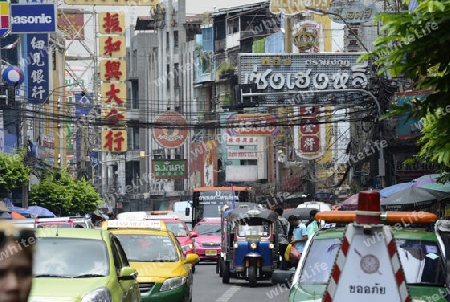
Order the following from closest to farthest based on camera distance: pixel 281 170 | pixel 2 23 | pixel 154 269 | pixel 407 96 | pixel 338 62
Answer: pixel 154 269 → pixel 407 96 → pixel 2 23 → pixel 338 62 → pixel 281 170

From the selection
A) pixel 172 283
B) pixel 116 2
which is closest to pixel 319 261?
pixel 172 283

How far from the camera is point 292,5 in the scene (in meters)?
54.9

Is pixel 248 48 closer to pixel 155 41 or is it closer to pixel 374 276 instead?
pixel 155 41

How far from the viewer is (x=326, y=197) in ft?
232

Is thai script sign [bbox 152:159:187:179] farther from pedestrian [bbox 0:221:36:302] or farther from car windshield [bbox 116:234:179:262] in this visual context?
pedestrian [bbox 0:221:36:302]

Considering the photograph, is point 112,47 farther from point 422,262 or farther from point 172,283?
point 422,262

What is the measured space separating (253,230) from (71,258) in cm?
1477

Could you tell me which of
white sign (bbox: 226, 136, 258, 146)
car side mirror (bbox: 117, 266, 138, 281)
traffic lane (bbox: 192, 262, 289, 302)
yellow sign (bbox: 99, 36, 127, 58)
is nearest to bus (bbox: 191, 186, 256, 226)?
traffic lane (bbox: 192, 262, 289, 302)

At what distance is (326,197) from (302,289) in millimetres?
60310

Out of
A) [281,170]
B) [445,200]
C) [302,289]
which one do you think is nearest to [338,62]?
[445,200]

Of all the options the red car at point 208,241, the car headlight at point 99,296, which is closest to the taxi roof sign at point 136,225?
the car headlight at point 99,296

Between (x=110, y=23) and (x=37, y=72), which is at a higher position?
(x=110, y=23)

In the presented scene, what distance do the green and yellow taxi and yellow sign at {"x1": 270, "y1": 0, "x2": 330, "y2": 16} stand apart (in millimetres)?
42902

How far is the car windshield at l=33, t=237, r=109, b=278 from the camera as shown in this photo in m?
11.8
